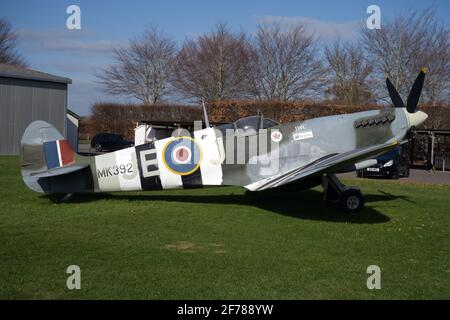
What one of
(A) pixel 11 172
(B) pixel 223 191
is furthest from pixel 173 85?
(B) pixel 223 191

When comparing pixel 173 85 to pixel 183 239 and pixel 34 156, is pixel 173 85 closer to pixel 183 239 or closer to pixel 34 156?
pixel 34 156

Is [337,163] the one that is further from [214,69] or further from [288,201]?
[214,69]

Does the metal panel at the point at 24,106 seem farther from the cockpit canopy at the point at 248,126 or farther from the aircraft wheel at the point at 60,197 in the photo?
the cockpit canopy at the point at 248,126

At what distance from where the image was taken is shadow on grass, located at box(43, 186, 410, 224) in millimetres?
8477

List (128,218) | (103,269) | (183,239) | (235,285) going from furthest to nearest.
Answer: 1. (128,218)
2. (183,239)
3. (103,269)
4. (235,285)

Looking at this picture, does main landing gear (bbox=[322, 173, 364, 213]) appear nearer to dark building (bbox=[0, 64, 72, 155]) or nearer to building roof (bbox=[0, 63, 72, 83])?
dark building (bbox=[0, 64, 72, 155])

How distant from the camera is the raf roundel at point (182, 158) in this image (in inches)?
352

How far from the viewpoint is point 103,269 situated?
493 centimetres

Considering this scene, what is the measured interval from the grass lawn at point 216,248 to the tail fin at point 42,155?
628 mm

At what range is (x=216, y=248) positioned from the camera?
600 centimetres

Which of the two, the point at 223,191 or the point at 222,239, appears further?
the point at 223,191

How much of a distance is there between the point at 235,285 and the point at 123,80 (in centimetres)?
3947

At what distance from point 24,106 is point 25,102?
25 cm

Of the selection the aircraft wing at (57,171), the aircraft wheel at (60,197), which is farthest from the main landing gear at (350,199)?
the aircraft wheel at (60,197)
